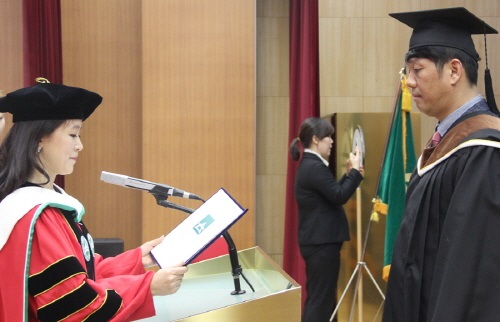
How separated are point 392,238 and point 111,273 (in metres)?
2.17

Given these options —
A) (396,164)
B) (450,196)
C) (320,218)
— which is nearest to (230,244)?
(450,196)

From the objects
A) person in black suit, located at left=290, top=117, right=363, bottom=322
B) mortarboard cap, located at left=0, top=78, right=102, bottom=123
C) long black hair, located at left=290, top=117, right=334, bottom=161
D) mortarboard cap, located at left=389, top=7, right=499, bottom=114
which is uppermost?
mortarboard cap, located at left=389, top=7, right=499, bottom=114

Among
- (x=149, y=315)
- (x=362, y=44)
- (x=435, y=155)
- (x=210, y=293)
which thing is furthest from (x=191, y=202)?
(x=435, y=155)

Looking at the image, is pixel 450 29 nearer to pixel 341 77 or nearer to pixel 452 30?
pixel 452 30

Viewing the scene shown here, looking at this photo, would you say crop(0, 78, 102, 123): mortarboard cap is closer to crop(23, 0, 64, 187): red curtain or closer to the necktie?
the necktie

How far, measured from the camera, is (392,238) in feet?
13.3

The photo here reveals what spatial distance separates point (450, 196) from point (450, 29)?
0.52 metres

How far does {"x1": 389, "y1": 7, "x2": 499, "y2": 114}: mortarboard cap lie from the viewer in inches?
74.6

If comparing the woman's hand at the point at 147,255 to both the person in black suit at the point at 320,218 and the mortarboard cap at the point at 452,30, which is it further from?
the person in black suit at the point at 320,218

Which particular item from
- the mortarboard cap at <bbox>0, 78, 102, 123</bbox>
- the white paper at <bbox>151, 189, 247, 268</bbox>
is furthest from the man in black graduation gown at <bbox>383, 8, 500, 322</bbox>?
the mortarboard cap at <bbox>0, 78, 102, 123</bbox>

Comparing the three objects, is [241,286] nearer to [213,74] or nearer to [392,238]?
[392,238]

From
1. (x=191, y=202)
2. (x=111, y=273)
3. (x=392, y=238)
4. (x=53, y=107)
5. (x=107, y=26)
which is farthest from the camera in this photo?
(x=107, y=26)

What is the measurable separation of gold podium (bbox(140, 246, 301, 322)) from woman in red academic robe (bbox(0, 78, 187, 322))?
183 mm

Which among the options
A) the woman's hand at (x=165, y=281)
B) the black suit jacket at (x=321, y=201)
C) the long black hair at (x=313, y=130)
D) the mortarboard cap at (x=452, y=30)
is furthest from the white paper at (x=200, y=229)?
the long black hair at (x=313, y=130)
